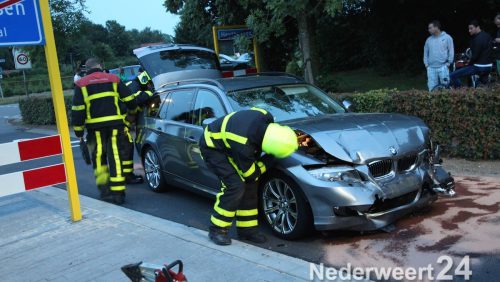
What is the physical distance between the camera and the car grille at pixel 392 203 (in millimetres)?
4598

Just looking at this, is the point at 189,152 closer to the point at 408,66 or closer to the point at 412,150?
the point at 412,150

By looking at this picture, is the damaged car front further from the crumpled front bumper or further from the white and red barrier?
the white and red barrier

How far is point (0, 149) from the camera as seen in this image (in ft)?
17.1

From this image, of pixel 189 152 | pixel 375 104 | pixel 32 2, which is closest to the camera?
pixel 32 2

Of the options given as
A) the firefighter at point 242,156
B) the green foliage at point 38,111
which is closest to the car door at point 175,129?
the firefighter at point 242,156

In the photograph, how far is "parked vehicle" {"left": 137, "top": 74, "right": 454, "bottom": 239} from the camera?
4531mm

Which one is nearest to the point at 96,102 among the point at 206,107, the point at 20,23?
the point at 20,23

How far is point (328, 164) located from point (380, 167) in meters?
0.48

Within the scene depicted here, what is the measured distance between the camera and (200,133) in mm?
5977

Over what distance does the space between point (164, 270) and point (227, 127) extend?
202 centimetres

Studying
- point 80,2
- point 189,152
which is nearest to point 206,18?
point 80,2

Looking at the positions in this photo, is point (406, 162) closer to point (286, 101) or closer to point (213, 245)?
point (286, 101)

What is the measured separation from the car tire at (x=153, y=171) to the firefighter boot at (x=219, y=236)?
93.7 inches

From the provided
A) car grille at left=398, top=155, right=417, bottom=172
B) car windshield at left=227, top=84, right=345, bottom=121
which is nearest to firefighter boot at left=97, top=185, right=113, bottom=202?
car windshield at left=227, top=84, right=345, bottom=121
